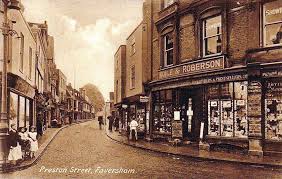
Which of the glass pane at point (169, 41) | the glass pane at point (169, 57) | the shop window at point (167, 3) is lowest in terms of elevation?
the glass pane at point (169, 57)

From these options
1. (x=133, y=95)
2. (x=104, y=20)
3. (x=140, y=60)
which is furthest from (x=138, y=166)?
(x=133, y=95)

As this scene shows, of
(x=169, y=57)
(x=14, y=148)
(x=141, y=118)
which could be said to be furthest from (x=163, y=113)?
(x=14, y=148)

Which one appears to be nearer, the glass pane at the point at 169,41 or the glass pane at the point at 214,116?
the glass pane at the point at 214,116

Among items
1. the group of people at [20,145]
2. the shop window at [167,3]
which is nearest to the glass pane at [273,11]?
the shop window at [167,3]

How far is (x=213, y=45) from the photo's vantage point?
13328 mm

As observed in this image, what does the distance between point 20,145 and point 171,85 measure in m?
6.92

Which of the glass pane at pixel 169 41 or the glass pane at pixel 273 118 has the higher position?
the glass pane at pixel 169 41

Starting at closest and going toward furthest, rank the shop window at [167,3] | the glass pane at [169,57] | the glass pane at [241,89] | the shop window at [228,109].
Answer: the glass pane at [241,89] → the shop window at [228,109] → the shop window at [167,3] → the glass pane at [169,57]

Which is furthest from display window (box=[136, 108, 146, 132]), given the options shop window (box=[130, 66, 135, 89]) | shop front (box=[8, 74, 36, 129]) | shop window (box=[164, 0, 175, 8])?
shop front (box=[8, 74, 36, 129])

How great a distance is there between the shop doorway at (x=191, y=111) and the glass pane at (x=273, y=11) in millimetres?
3719

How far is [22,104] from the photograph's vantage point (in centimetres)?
1206

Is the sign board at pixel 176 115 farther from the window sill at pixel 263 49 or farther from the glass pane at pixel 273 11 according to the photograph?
the glass pane at pixel 273 11

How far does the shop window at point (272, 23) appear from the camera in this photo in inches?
430

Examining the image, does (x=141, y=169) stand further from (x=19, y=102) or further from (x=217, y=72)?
(x=217, y=72)
